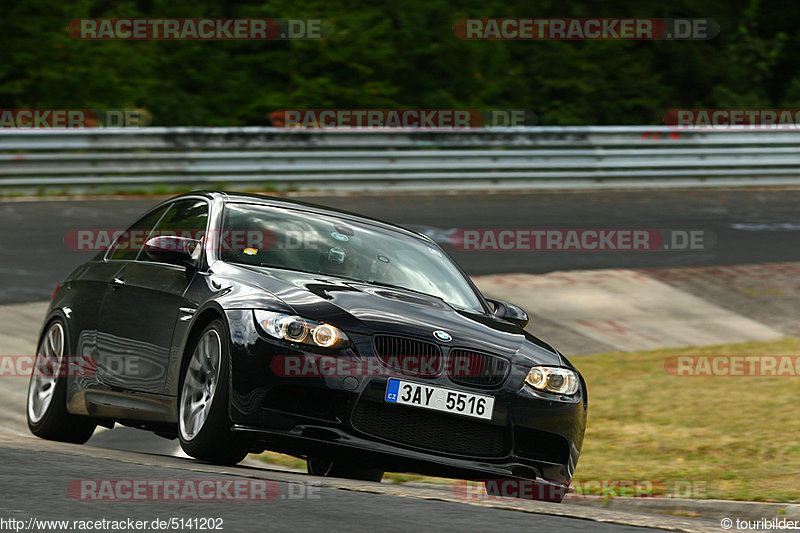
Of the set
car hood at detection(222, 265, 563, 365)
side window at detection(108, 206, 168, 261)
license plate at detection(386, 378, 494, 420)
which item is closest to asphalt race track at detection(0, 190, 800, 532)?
license plate at detection(386, 378, 494, 420)

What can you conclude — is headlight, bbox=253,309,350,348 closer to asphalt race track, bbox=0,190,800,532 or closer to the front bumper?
the front bumper

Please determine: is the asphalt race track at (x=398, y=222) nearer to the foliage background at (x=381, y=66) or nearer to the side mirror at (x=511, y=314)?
the side mirror at (x=511, y=314)

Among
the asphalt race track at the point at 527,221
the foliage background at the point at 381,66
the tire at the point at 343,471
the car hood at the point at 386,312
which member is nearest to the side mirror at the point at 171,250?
the car hood at the point at 386,312

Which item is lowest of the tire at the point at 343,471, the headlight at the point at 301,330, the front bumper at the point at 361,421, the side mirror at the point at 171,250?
the tire at the point at 343,471

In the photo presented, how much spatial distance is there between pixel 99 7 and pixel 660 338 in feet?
58.0

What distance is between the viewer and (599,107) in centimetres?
2902

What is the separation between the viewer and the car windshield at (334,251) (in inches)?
284

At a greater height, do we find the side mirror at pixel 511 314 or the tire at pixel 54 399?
the side mirror at pixel 511 314

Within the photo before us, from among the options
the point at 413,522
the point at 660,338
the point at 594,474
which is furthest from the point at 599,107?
the point at 413,522

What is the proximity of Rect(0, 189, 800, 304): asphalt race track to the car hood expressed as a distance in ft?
21.6

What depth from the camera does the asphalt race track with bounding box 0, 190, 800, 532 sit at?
4992 mm

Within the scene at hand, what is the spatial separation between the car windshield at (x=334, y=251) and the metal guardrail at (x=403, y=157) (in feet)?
39.0

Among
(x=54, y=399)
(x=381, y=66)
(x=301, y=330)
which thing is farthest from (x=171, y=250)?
(x=381, y=66)

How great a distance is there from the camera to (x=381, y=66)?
88.2 ft
